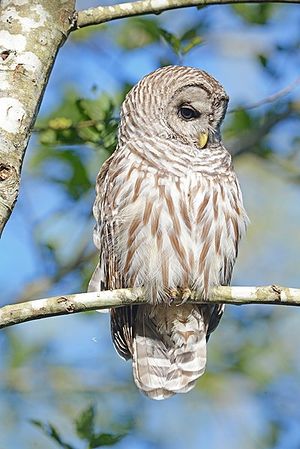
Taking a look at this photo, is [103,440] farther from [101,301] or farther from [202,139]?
[202,139]

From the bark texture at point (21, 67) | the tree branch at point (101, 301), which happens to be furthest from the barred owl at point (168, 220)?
the bark texture at point (21, 67)

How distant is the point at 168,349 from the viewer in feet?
17.7

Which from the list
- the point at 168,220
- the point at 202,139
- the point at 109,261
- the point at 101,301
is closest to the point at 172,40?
the point at 202,139

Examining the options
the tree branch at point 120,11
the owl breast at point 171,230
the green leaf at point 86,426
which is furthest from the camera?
the owl breast at point 171,230

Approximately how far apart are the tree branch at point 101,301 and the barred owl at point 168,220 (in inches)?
34.0

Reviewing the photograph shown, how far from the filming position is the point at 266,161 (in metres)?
7.26

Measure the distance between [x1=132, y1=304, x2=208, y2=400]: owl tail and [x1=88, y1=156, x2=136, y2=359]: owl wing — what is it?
0.06 meters

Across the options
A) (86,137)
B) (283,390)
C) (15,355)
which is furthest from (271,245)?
(86,137)

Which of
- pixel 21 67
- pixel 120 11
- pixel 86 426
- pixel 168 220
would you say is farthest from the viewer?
pixel 168 220

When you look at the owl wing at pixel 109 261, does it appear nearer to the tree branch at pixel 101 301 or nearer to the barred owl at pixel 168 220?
the barred owl at pixel 168 220

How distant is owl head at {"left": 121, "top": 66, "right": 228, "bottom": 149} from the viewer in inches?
210

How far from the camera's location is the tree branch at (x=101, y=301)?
11.3ft

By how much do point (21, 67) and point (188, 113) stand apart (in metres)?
1.79

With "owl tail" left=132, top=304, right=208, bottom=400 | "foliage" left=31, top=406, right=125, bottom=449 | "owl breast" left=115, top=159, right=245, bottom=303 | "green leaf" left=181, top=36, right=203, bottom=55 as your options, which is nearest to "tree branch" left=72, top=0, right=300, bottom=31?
"owl breast" left=115, top=159, right=245, bottom=303
